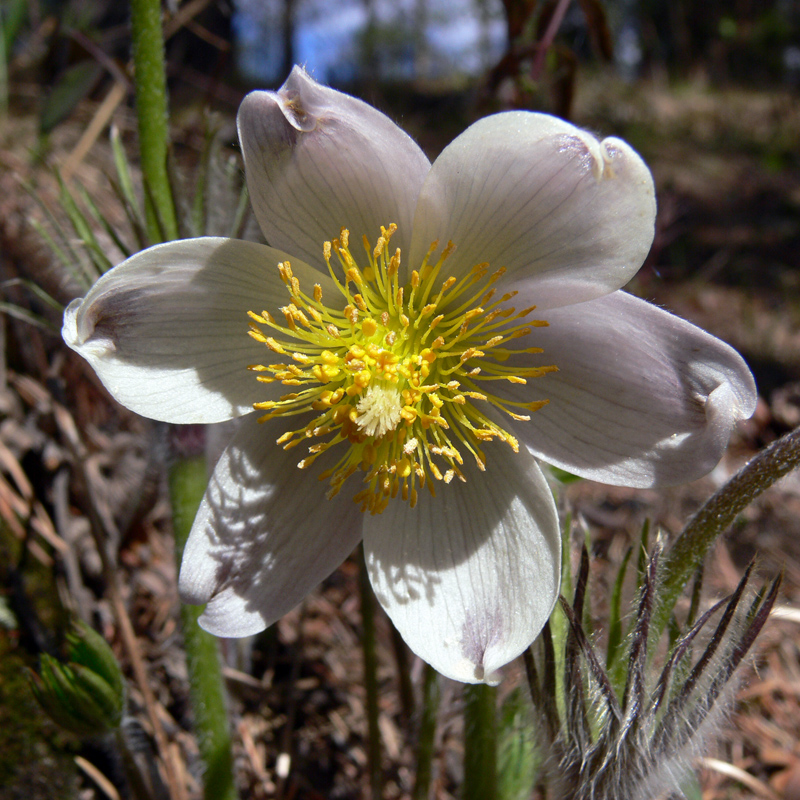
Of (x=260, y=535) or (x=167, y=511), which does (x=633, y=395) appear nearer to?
(x=260, y=535)

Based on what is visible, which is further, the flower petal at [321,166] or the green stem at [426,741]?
the green stem at [426,741]

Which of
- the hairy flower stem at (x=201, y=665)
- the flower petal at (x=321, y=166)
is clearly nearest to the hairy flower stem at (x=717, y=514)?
the flower petal at (x=321, y=166)

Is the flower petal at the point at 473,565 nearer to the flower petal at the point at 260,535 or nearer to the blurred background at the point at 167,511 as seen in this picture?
the flower petal at the point at 260,535

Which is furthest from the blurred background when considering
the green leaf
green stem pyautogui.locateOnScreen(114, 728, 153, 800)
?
green stem pyautogui.locateOnScreen(114, 728, 153, 800)

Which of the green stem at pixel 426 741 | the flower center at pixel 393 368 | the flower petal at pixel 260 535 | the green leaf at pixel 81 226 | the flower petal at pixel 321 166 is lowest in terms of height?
the green stem at pixel 426 741

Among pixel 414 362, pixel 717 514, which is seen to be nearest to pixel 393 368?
pixel 414 362

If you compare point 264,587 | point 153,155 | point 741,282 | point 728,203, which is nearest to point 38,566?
point 264,587

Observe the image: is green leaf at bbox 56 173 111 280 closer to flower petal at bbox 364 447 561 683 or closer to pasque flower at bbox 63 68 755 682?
pasque flower at bbox 63 68 755 682
